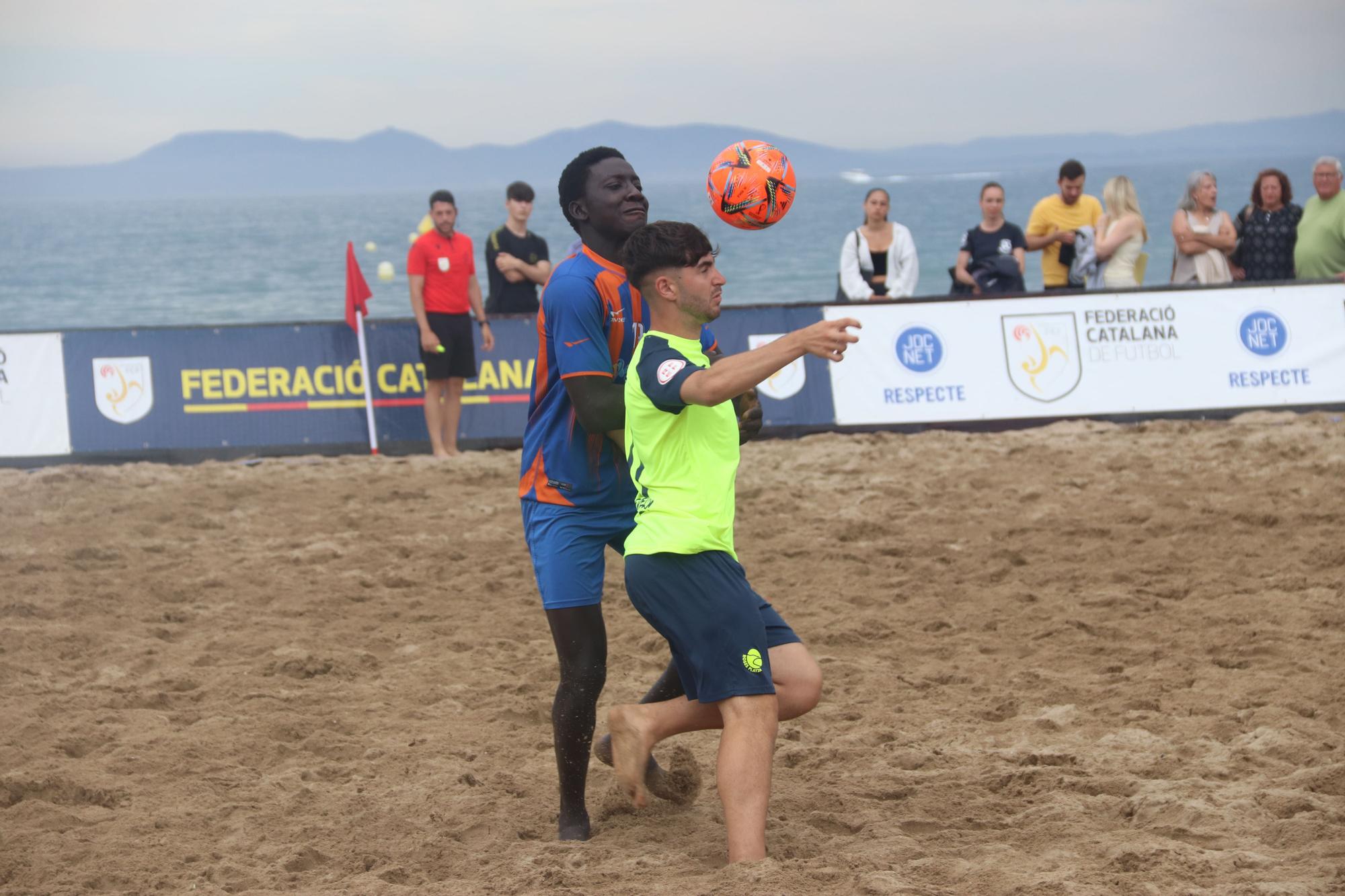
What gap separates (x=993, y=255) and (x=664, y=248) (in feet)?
26.5

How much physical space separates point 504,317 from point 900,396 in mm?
3375

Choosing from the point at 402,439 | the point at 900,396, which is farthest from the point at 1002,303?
the point at 402,439

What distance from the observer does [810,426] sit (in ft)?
35.8

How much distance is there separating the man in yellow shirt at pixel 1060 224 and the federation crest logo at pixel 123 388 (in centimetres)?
745

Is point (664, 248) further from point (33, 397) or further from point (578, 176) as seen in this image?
point (33, 397)

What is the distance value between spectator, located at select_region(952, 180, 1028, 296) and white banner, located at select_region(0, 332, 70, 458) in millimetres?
7444

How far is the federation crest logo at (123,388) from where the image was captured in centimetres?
1080

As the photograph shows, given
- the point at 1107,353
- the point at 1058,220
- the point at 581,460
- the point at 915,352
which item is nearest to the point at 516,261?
the point at 915,352

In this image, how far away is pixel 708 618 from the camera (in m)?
3.58

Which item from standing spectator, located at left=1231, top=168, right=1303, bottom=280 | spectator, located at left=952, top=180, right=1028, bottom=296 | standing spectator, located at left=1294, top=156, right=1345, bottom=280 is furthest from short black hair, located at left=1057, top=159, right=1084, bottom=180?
standing spectator, located at left=1294, top=156, right=1345, bottom=280

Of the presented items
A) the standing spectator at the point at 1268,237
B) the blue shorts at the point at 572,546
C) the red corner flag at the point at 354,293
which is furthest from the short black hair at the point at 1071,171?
the blue shorts at the point at 572,546

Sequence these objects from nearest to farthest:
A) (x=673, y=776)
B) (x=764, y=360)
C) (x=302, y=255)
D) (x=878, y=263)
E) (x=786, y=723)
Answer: (x=764, y=360) → (x=673, y=776) → (x=786, y=723) → (x=878, y=263) → (x=302, y=255)

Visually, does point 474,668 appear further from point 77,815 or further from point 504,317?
point 504,317

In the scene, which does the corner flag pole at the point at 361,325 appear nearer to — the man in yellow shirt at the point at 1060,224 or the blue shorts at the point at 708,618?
the man in yellow shirt at the point at 1060,224
